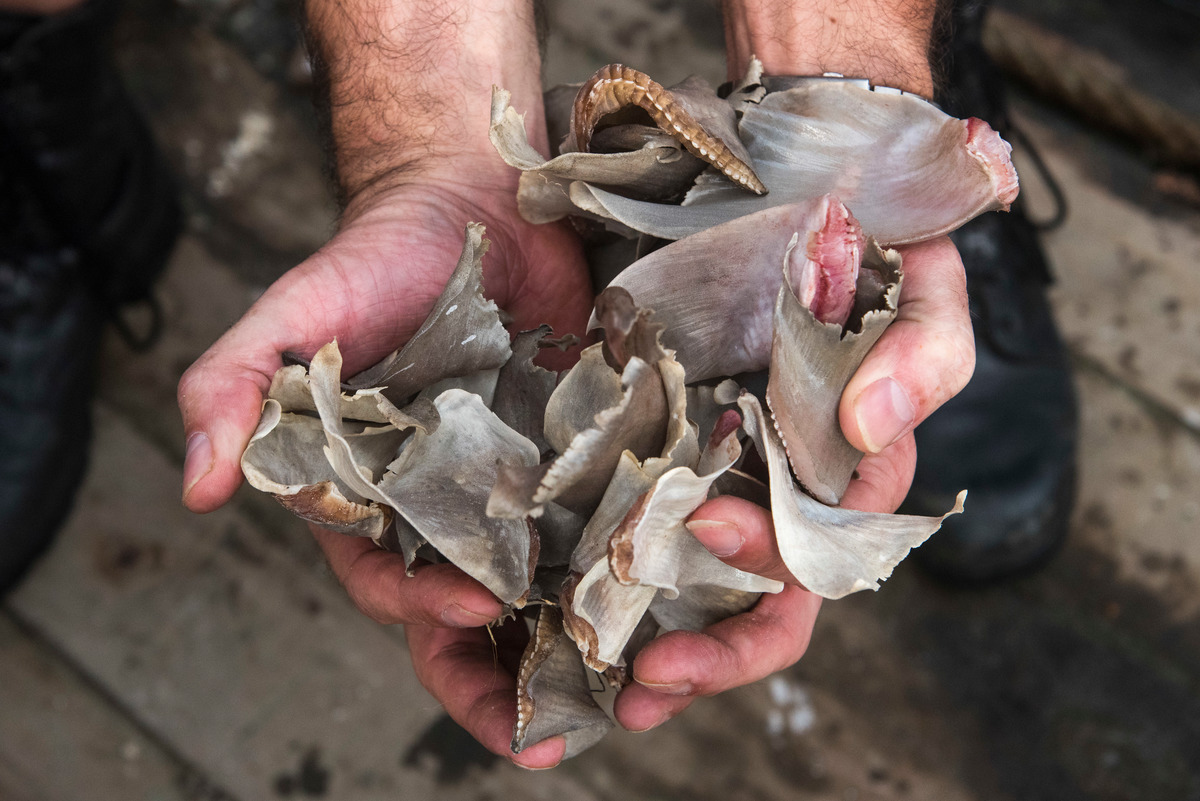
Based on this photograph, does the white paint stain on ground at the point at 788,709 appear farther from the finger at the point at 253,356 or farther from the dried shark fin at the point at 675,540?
the finger at the point at 253,356

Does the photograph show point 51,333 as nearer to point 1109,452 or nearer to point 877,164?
point 877,164

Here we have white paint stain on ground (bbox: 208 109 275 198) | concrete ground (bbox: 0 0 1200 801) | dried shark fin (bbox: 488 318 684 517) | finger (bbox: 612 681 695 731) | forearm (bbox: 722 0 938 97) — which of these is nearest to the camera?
dried shark fin (bbox: 488 318 684 517)

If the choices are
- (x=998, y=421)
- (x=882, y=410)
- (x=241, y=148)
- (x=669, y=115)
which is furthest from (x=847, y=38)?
(x=241, y=148)

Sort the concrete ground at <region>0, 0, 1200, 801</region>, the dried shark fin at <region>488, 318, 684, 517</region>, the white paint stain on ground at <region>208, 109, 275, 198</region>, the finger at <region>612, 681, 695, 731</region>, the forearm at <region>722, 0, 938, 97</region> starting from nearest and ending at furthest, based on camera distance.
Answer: the dried shark fin at <region>488, 318, 684, 517</region>, the finger at <region>612, 681, 695, 731</region>, the forearm at <region>722, 0, 938, 97</region>, the concrete ground at <region>0, 0, 1200, 801</region>, the white paint stain on ground at <region>208, 109, 275, 198</region>

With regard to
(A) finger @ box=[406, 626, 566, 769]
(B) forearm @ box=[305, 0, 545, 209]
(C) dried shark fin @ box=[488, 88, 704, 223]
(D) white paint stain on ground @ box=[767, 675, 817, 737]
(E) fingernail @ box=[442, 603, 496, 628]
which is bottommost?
(D) white paint stain on ground @ box=[767, 675, 817, 737]

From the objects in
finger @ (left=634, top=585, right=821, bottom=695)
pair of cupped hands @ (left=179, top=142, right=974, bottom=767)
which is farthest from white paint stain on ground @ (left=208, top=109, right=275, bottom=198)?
finger @ (left=634, top=585, right=821, bottom=695)

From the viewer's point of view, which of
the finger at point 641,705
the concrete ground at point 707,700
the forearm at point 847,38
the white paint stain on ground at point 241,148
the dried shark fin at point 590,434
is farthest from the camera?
the white paint stain on ground at point 241,148

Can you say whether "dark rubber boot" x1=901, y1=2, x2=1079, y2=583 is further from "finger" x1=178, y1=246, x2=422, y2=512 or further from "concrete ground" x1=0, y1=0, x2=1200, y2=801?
"finger" x1=178, y1=246, x2=422, y2=512

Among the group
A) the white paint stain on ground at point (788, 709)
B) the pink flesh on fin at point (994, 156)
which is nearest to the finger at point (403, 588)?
the pink flesh on fin at point (994, 156)
